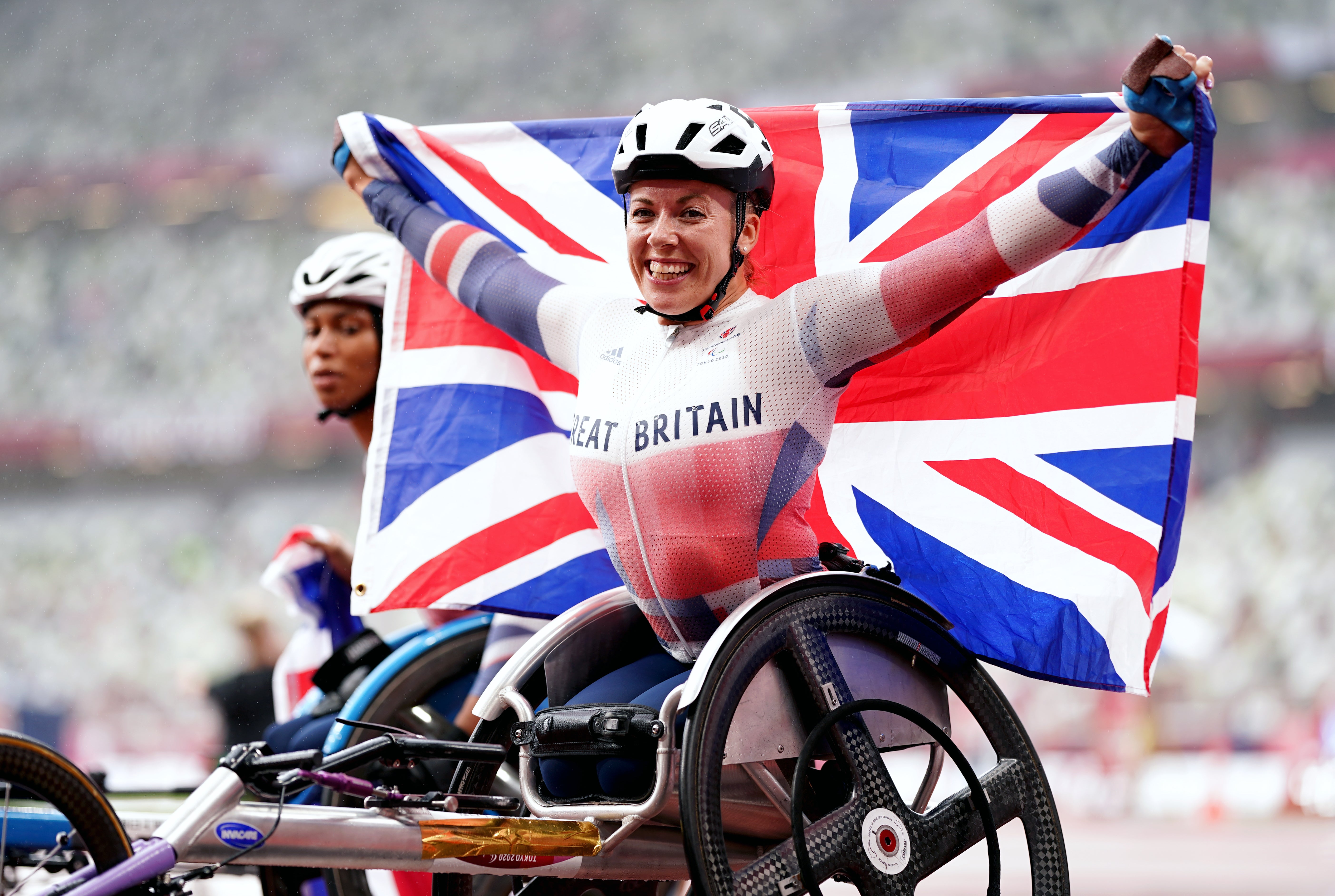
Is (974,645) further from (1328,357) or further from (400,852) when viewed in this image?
Result: (1328,357)

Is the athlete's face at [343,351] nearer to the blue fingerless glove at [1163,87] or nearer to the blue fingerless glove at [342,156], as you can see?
the blue fingerless glove at [342,156]

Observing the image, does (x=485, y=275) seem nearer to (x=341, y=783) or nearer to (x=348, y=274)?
(x=348, y=274)

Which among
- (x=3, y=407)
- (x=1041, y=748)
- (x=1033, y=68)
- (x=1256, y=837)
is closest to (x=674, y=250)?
(x=1256, y=837)

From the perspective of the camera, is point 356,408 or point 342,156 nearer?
point 342,156

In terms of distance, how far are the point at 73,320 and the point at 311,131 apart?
4.26 meters

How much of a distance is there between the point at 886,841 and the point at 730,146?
3.48ft

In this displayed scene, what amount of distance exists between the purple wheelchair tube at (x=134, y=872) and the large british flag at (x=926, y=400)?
3.72 ft

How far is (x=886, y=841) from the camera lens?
1933mm

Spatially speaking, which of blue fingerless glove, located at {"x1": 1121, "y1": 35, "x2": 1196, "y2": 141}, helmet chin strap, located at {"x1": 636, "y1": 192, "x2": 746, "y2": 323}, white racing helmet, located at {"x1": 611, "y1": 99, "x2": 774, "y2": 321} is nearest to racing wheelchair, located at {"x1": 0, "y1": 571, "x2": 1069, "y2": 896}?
helmet chin strap, located at {"x1": 636, "y1": 192, "x2": 746, "y2": 323}

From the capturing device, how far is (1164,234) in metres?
2.29

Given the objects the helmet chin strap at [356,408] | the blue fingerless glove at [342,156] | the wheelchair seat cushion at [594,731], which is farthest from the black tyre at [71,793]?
the helmet chin strap at [356,408]

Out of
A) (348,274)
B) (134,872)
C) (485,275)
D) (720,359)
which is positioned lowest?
(134,872)

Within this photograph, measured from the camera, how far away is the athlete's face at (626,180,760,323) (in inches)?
83.5

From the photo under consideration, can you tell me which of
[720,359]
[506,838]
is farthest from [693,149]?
[506,838]
